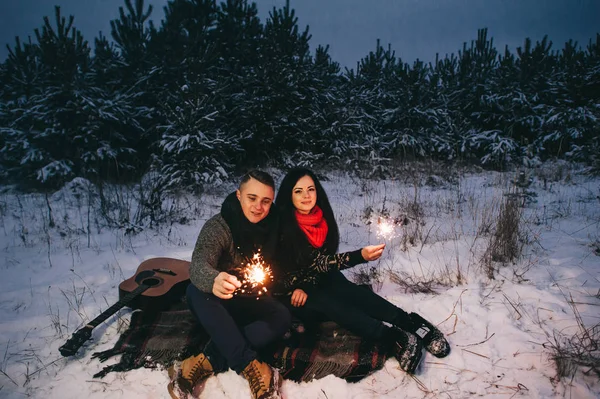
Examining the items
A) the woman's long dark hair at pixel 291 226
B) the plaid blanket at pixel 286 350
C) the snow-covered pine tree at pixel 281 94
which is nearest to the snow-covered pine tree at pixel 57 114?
the snow-covered pine tree at pixel 281 94

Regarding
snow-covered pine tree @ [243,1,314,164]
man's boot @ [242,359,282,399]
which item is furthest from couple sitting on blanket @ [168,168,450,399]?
snow-covered pine tree @ [243,1,314,164]

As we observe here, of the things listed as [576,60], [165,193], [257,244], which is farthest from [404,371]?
[576,60]

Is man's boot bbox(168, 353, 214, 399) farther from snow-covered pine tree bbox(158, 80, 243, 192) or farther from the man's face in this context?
snow-covered pine tree bbox(158, 80, 243, 192)

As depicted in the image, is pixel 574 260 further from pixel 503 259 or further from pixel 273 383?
pixel 273 383

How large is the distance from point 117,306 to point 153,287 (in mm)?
399

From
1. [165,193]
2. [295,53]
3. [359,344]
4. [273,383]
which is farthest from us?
[295,53]

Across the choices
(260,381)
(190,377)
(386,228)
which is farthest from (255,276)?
(386,228)

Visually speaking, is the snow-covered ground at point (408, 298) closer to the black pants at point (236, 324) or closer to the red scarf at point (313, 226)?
the black pants at point (236, 324)

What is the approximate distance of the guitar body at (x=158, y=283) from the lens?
2.95 m

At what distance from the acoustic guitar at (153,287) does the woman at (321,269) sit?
1152 millimetres

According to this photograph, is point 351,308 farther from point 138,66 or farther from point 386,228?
point 138,66

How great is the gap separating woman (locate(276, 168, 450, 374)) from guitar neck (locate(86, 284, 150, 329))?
4.23ft

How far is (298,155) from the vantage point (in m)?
9.22

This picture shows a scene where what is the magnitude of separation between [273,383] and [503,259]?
281 cm
